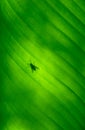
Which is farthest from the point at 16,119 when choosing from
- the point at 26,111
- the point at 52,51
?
the point at 52,51

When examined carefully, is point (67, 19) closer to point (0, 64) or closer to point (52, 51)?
point (52, 51)

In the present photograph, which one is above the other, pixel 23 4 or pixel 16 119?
pixel 23 4

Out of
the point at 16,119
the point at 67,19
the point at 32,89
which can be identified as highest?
the point at 67,19

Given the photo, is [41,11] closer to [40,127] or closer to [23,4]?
[23,4]

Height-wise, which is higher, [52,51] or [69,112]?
[52,51]

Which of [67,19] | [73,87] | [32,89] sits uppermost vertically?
[67,19]

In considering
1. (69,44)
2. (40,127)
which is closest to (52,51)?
(69,44)
